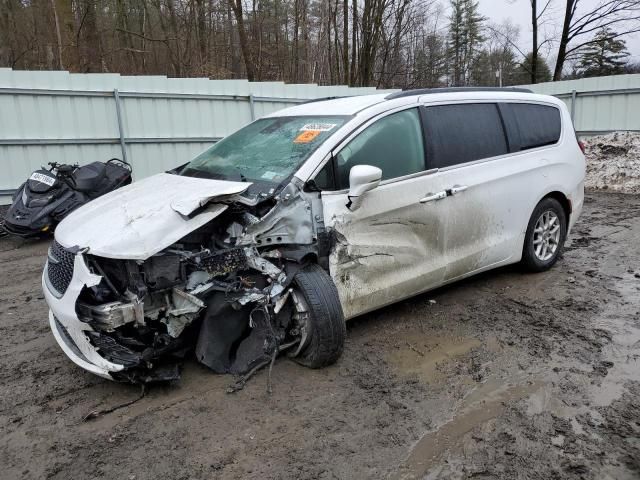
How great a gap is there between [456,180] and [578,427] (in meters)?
2.13

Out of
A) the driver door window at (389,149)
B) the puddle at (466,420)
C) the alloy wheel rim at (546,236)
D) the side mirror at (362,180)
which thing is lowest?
the puddle at (466,420)

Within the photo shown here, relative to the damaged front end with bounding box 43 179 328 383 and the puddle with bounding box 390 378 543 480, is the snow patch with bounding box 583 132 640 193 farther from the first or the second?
the damaged front end with bounding box 43 179 328 383

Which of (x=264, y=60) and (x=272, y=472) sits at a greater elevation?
(x=264, y=60)

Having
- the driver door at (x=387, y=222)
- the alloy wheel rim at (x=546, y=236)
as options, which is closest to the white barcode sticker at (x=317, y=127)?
the driver door at (x=387, y=222)

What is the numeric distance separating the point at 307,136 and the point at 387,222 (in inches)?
35.7

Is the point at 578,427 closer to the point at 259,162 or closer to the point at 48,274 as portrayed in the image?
the point at 259,162

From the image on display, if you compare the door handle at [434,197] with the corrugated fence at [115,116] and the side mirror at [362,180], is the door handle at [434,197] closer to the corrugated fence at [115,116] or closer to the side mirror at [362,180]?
the side mirror at [362,180]

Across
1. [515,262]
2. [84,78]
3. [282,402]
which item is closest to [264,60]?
[84,78]

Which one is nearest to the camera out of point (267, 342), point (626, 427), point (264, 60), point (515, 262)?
point (626, 427)

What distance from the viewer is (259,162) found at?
3.97 meters

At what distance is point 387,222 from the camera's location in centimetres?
384

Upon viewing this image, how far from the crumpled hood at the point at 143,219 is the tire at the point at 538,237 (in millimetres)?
3070

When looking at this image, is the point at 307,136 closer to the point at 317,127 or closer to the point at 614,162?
the point at 317,127

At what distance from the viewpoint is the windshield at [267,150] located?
12.3 feet
